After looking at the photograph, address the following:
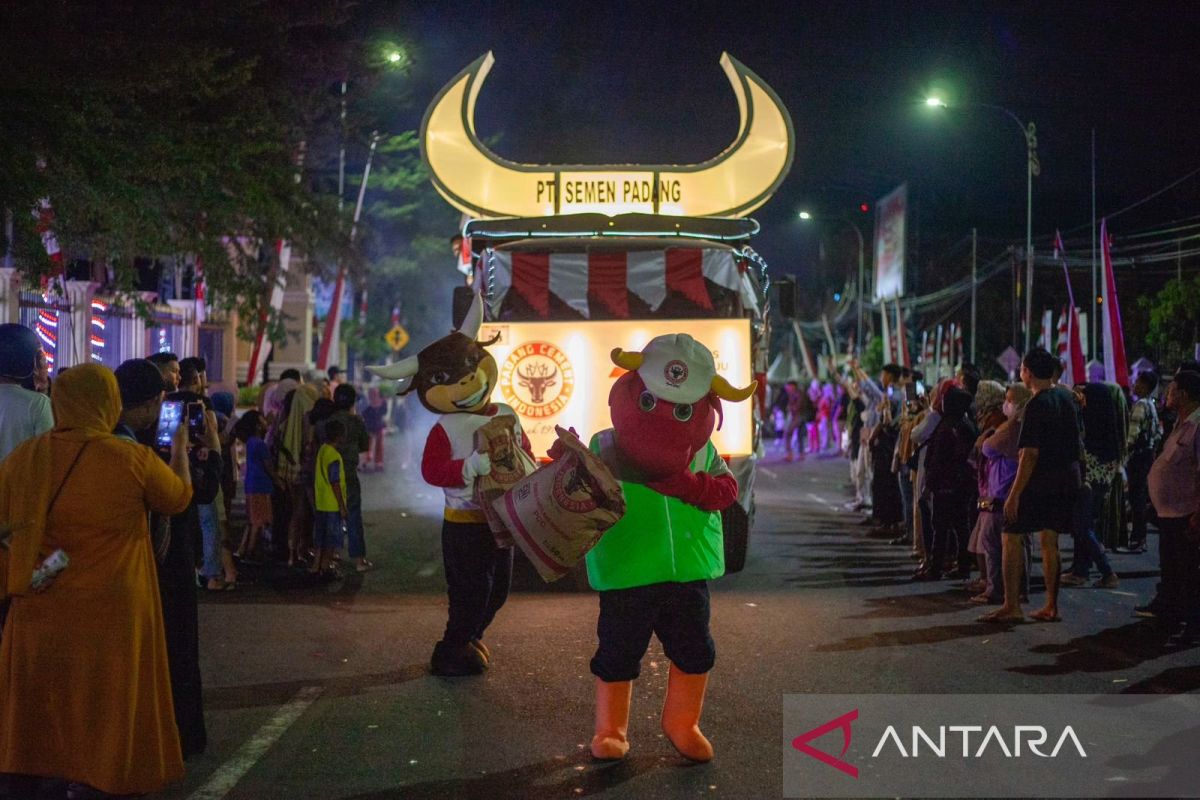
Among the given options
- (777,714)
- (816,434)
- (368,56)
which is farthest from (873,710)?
(816,434)

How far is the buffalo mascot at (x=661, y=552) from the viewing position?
217 inches

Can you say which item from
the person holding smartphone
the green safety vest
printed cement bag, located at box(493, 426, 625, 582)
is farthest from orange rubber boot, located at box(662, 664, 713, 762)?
the person holding smartphone

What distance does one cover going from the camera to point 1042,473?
8.66 meters

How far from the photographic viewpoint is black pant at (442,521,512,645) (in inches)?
288

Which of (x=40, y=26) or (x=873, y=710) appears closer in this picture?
(x=873, y=710)

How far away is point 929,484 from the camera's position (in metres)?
10.8

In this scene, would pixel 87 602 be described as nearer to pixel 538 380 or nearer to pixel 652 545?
pixel 652 545

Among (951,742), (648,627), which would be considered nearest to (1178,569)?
(951,742)

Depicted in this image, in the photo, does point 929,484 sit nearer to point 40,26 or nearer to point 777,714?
point 777,714

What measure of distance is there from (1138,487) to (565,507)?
32.0 ft

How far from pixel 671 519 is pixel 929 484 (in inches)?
231

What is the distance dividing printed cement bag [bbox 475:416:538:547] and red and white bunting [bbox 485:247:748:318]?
11.8 ft

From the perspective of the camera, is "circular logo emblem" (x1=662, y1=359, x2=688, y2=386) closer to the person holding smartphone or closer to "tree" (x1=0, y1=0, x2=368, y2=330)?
the person holding smartphone

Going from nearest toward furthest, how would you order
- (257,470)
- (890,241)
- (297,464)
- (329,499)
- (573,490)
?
1. (573,490)
2. (329,499)
3. (257,470)
4. (297,464)
5. (890,241)
